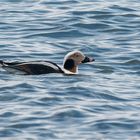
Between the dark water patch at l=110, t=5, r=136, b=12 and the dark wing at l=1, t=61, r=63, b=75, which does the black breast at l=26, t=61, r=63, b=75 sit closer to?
the dark wing at l=1, t=61, r=63, b=75

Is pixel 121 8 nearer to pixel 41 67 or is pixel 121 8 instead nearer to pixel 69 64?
pixel 69 64

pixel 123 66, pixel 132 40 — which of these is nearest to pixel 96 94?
pixel 123 66

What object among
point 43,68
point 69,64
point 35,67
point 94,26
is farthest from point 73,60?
point 94,26

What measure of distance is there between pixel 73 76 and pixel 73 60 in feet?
2.35

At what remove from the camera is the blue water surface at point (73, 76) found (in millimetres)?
12367

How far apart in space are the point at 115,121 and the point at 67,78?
344 centimetres

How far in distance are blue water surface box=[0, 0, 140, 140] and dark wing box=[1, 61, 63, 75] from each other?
0.14m

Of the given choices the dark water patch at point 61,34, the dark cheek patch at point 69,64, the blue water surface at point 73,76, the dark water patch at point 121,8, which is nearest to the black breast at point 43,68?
the blue water surface at point 73,76

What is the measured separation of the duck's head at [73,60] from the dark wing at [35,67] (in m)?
0.58

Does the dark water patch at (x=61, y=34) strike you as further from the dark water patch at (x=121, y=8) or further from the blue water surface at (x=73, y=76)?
the dark water patch at (x=121, y=8)

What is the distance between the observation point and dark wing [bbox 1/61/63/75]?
51.8ft

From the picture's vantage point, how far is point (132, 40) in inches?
748

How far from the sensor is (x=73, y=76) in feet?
52.9

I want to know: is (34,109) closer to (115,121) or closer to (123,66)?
(115,121)
